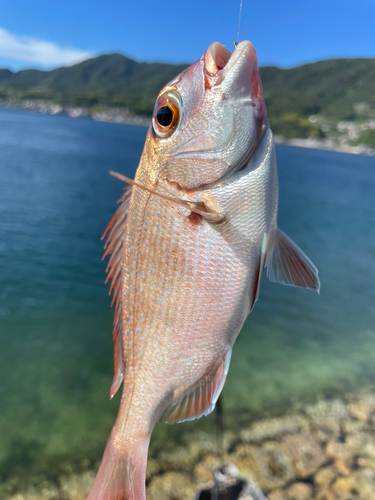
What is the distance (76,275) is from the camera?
32.6 ft

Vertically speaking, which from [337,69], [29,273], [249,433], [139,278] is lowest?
[249,433]

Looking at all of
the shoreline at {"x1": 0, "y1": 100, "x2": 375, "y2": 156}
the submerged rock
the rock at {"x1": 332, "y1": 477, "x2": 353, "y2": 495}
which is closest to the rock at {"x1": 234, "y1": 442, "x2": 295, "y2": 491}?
the rock at {"x1": 332, "y1": 477, "x2": 353, "y2": 495}

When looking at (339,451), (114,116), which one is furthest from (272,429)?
(114,116)

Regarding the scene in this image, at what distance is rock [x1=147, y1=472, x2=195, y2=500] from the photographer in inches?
155

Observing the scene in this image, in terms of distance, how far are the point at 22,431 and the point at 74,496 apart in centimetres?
162

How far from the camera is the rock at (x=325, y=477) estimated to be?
407cm

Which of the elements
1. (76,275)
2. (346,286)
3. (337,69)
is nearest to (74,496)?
(76,275)

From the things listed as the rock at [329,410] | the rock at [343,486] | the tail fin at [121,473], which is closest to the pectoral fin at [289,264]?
the tail fin at [121,473]

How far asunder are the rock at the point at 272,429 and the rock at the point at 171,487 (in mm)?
1120

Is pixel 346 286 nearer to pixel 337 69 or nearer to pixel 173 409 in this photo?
pixel 173 409

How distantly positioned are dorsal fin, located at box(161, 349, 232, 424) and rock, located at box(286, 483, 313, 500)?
347 cm

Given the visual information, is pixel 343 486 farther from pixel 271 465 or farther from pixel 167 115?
pixel 167 115

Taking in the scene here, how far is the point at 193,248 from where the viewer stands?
1396 mm

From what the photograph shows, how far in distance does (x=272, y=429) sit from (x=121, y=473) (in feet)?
14.2
